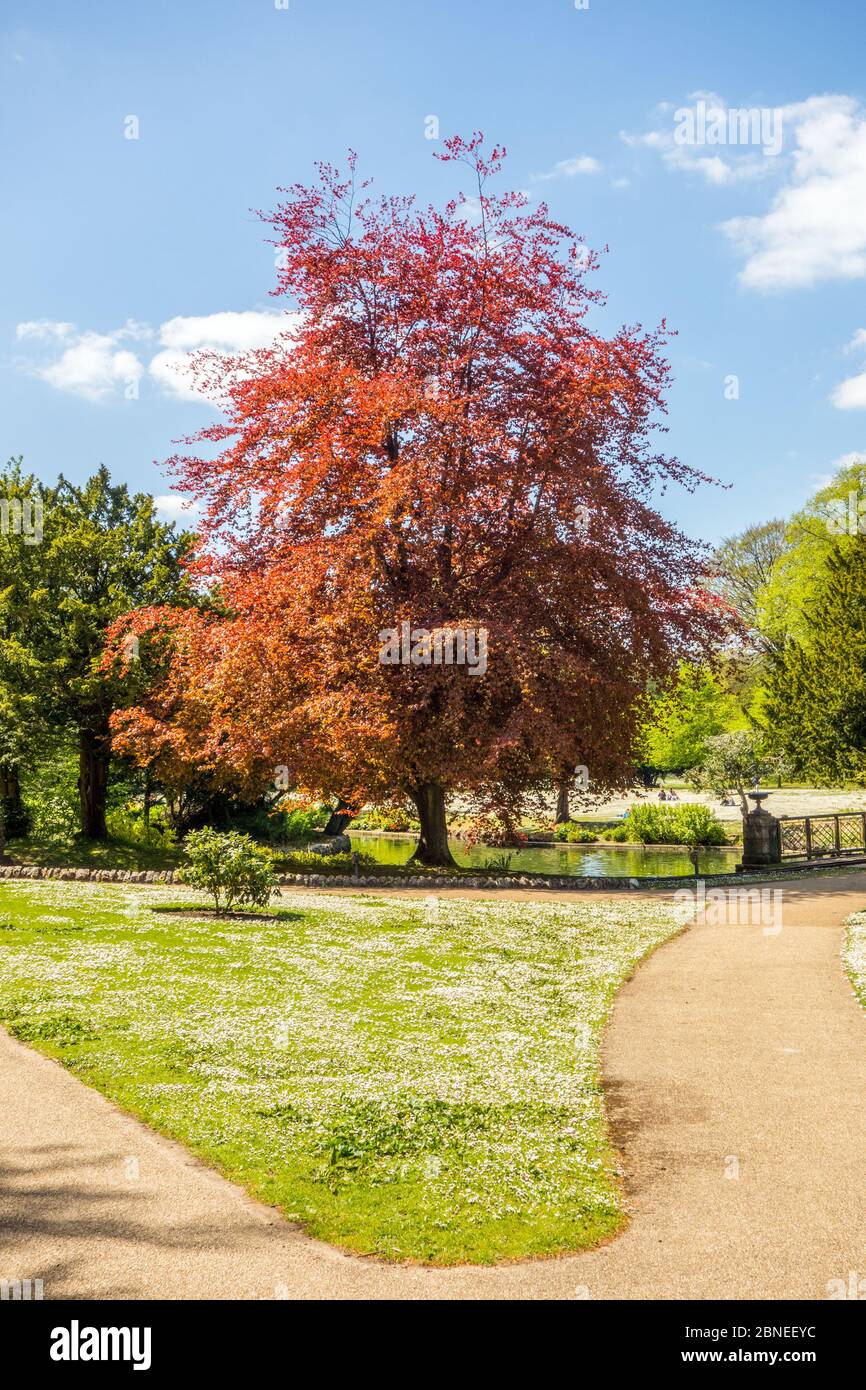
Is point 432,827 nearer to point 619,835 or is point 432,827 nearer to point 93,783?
point 93,783

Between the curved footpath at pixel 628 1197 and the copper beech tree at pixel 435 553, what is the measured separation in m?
13.2

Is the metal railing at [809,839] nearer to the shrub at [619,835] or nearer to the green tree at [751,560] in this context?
the shrub at [619,835]

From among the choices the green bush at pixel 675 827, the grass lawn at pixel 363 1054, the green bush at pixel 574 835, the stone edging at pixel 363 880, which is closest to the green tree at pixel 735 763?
the green bush at pixel 675 827

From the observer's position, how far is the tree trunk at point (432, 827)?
26.2m

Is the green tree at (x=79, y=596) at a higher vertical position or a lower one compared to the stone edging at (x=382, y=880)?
higher

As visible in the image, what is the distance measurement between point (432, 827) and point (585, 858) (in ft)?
43.0

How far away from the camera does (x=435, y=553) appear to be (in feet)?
78.9

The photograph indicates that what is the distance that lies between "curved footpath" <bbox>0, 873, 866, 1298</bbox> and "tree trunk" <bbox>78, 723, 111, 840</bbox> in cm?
2190

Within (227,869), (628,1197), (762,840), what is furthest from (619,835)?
(628,1197)

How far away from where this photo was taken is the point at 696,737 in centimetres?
5588

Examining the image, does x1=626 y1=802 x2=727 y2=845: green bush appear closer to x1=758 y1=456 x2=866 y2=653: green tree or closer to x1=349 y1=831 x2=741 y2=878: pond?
x1=349 y1=831 x2=741 y2=878: pond

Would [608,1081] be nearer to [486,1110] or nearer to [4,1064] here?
[486,1110]

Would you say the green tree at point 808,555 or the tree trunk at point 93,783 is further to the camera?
the green tree at point 808,555

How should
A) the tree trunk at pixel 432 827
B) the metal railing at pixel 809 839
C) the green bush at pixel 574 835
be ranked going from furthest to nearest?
the green bush at pixel 574 835 < the metal railing at pixel 809 839 < the tree trunk at pixel 432 827
